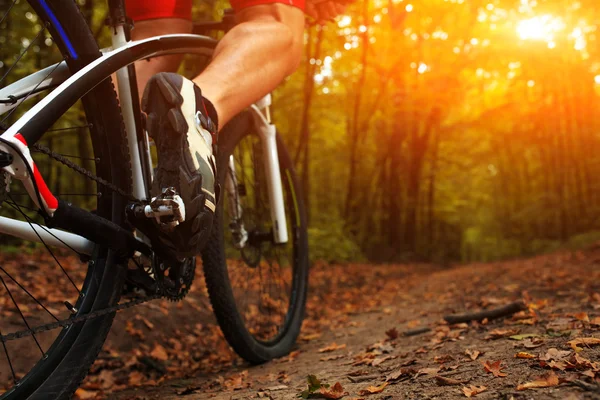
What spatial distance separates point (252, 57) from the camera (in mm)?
1566

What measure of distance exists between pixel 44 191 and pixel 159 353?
175 centimetres

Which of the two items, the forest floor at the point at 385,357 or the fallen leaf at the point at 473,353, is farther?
the fallen leaf at the point at 473,353

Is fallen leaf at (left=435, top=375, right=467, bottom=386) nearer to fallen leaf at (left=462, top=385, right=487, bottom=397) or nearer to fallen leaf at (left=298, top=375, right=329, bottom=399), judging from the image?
fallen leaf at (left=462, top=385, right=487, bottom=397)

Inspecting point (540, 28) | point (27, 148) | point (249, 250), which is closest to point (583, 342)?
point (249, 250)

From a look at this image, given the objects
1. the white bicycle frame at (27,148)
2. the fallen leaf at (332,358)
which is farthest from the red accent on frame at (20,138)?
the fallen leaf at (332,358)

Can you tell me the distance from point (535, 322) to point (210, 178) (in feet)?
4.68

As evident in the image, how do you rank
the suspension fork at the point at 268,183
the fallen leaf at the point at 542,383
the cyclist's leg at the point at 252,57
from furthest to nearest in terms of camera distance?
the suspension fork at the point at 268,183
the cyclist's leg at the point at 252,57
the fallen leaf at the point at 542,383

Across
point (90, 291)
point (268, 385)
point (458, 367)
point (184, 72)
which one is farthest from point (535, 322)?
point (184, 72)

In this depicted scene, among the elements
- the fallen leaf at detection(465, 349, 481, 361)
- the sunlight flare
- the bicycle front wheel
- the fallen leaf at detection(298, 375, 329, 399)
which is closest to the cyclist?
the bicycle front wheel

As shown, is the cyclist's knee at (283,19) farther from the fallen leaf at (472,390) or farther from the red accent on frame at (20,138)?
the fallen leaf at (472,390)

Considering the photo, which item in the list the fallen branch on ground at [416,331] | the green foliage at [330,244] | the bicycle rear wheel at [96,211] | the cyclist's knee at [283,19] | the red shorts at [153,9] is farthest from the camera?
the green foliage at [330,244]

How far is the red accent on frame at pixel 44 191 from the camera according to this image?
3.54 ft

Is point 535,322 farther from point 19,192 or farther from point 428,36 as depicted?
point 428,36

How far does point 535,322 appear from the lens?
2037 millimetres
